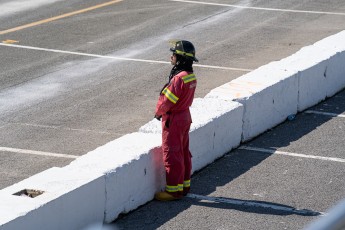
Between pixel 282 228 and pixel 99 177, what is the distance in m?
1.99

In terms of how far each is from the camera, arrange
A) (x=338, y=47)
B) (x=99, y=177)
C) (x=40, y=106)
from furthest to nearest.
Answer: (x=338, y=47)
(x=40, y=106)
(x=99, y=177)

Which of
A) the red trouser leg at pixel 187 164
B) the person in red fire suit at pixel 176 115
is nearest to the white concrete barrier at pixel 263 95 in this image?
the red trouser leg at pixel 187 164

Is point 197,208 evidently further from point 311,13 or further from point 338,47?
point 311,13

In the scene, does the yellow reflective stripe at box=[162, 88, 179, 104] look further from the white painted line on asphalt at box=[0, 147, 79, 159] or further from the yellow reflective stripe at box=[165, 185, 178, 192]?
the white painted line on asphalt at box=[0, 147, 79, 159]

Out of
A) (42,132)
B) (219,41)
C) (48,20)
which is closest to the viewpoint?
(42,132)

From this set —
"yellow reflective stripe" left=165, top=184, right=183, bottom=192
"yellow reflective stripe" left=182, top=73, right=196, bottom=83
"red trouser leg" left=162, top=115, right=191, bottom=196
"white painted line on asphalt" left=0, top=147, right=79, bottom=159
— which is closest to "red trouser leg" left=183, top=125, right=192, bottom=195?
"red trouser leg" left=162, top=115, right=191, bottom=196

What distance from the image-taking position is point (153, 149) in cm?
1034

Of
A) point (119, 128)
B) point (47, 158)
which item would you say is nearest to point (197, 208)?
point (47, 158)

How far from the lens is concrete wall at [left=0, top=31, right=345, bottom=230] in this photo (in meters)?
8.69

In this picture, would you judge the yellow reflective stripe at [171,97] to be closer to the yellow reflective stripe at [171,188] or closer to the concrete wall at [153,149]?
the concrete wall at [153,149]

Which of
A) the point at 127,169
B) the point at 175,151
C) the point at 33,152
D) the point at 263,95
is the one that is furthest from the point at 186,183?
the point at 263,95

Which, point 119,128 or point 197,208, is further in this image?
point 119,128

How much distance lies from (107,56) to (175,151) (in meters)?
8.44

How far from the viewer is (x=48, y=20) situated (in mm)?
21828
